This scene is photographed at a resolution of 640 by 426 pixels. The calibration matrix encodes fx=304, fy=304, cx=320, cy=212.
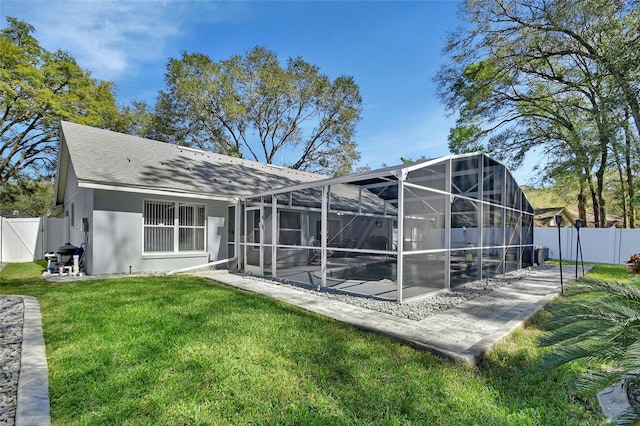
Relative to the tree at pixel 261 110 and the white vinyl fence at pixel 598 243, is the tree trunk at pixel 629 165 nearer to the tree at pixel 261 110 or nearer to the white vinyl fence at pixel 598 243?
the white vinyl fence at pixel 598 243

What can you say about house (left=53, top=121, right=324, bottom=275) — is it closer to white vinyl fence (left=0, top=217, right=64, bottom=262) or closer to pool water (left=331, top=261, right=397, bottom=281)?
white vinyl fence (left=0, top=217, right=64, bottom=262)

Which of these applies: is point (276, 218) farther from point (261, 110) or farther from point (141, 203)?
point (261, 110)

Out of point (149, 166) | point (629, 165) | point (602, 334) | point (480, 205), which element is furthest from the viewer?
point (629, 165)

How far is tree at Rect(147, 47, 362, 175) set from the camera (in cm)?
2189

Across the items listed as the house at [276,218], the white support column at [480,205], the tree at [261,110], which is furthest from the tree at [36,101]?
the white support column at [480,205]

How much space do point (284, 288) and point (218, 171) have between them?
7.04 metres

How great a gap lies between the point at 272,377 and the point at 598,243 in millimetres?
20525

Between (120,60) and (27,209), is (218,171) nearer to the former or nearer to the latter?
(120,60)

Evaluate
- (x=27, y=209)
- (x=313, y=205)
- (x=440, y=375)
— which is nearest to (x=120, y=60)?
(x=313, y=205)

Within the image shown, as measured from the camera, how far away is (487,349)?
152 inches

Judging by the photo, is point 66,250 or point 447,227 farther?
point 66,250

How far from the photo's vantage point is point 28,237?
1377 centimetres

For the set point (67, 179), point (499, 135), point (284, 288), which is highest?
point (499, 135)

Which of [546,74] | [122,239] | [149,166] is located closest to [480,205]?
[122,239]
